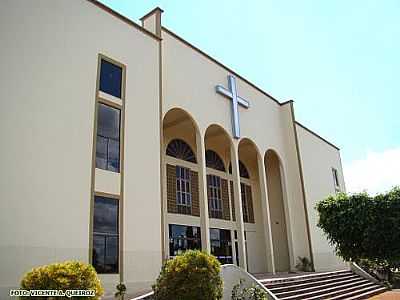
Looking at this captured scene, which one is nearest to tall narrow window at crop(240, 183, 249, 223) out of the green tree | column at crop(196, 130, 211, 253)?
the green tree

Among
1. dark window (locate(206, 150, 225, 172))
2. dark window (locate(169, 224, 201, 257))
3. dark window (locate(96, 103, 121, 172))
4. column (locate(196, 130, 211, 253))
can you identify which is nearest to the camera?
dark window (locate(96, 103, 121, 172))

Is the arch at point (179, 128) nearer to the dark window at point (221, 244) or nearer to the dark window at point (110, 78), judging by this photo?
the dark window at point (110, 78)

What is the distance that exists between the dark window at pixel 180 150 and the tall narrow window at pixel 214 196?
1937 millimetres

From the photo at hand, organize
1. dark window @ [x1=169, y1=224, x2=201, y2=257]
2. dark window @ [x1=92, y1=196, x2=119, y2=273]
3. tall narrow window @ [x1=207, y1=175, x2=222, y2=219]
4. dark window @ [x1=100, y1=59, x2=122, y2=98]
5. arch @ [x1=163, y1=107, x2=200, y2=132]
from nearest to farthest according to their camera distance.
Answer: dark window @ [x1=92, y1=196, x2=119, y2=273], dark window @ [x1=100, y1=59, x2=122, y2=98], arch @ [x1=163, y1=107, x2=200, y2=132], dark window @ [x1=169, y1=224, x2=201, y2=257], tall narrow window @ [x1=207, y1=175, x2=222, y2=219]

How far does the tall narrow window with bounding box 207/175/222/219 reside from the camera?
20812mm

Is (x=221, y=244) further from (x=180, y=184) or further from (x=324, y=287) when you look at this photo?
(x=324, y=287)

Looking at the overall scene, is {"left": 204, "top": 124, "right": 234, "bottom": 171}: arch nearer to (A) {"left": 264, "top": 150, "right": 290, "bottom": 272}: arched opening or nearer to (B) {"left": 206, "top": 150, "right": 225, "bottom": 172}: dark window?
(B) {"left": 206, "top": 150, "right": 225, "bottom": 172}: dark window

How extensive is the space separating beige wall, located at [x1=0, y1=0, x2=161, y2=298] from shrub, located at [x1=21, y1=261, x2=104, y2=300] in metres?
2.34

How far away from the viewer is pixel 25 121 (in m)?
9.87

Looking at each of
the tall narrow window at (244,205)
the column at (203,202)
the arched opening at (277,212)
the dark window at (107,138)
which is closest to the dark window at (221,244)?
the tall narrow window at (244,205)

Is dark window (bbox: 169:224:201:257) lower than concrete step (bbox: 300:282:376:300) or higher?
higher

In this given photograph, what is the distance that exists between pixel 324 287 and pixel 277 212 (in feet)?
27.7

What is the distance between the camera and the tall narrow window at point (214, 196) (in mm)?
20812

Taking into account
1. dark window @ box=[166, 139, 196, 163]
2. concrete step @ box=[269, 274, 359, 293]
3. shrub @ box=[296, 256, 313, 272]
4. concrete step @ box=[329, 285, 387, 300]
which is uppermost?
dark window @ box=[166, 139, 196, 163]
